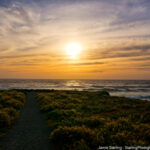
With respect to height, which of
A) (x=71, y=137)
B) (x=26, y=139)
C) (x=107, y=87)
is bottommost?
(x=107, y=87)

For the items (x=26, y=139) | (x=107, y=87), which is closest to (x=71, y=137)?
(x=26, y=139)

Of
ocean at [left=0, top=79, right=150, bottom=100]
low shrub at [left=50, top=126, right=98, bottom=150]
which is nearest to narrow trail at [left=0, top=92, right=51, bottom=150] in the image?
low shrub at [left=50, top=126, right=98, bottom=150]

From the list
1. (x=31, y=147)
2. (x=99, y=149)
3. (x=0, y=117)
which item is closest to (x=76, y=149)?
(x=99, y=149)

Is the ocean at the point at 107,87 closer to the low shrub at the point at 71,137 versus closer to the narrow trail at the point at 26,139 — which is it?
the low shrub at the point at 71,137

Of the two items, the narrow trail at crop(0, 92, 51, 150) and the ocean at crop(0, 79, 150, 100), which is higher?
the narrow trail at crop(0, 92, 51, 150)

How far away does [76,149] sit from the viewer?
16.5 feet

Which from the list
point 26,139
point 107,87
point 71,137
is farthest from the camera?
point 107,87

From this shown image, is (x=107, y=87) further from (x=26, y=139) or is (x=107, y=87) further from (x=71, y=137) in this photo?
(x=26, y=139)

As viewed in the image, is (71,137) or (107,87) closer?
(71,137)

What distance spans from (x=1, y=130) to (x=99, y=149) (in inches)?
235

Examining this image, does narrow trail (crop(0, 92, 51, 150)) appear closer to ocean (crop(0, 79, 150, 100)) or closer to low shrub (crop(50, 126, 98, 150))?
low shrub (crop(50, 126, 98, 150))

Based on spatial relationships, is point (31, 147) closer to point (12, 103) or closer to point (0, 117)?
point (0, 117)

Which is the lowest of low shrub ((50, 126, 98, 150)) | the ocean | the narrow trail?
the ocean

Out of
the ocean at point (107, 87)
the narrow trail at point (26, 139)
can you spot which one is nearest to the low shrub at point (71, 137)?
the narrow trail at point (26, 139)
